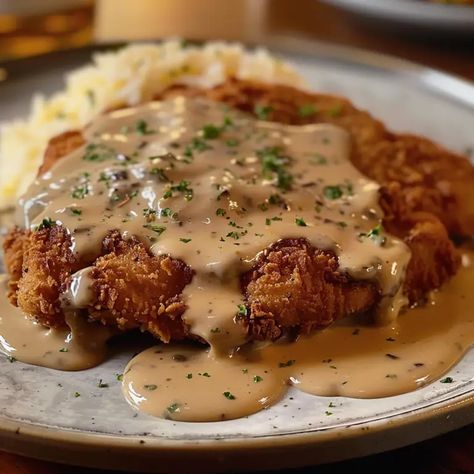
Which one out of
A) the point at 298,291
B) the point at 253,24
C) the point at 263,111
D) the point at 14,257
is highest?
the point at 263,111

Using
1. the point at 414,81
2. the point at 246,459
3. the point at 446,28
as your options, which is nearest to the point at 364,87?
the point at 414,81

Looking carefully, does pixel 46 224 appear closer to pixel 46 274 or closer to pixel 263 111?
pixel 46 274

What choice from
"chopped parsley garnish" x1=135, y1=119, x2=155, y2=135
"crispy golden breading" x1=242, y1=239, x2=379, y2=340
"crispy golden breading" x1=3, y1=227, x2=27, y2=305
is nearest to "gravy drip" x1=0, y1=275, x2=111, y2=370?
"crispy golden breading" x1=3, y1=227, x2=27, y2=305

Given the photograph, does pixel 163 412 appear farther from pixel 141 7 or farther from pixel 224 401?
pixel 141 7

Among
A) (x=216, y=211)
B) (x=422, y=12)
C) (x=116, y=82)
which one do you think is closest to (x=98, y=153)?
(x=216, y=211)

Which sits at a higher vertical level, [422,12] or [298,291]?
[422,12]

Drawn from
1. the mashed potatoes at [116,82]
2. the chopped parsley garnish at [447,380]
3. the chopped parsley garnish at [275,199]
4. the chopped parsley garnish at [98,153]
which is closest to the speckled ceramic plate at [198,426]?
the chopped parsley garnish at [447,380]
